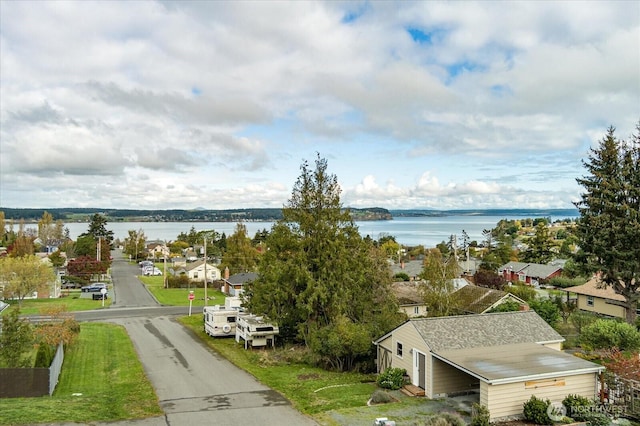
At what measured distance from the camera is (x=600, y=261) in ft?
115

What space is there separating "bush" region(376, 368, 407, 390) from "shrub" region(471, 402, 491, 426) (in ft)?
15.2

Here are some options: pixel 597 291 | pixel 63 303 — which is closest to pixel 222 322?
pixel 63 303

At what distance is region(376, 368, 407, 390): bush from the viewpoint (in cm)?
2020

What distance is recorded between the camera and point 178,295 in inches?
2188

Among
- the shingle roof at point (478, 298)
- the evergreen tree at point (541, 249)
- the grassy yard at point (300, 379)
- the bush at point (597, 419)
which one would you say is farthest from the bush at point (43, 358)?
the evergreen tree at point (541, 249)

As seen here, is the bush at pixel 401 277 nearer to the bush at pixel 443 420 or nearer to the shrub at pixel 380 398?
the shrub at pixel 380 398

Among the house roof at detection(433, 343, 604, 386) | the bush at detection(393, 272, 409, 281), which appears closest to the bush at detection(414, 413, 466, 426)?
the house roof at detection(433, 343, 604, 386)

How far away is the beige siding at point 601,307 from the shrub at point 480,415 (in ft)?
96.8

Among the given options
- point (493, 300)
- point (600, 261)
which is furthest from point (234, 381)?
point (600, 261)

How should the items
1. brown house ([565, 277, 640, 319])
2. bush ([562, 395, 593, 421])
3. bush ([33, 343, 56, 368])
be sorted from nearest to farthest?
bush ([562, 395, 593, 421])
bush ([33, 343, 56, 368])
brown house ([565, 277, 640, 319])

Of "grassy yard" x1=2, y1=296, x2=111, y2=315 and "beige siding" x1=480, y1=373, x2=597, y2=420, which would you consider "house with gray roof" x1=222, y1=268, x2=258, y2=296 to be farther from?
"beige siding" x1=480, y1=373, x2=597, y2=420

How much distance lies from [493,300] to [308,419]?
24.7 meters

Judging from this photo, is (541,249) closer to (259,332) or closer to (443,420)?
(259,332)

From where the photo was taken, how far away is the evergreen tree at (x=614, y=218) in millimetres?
33562
